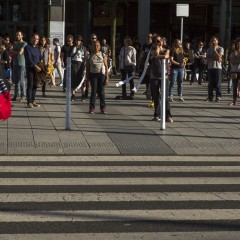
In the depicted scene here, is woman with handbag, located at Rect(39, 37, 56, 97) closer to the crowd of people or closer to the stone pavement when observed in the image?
the crowd of people

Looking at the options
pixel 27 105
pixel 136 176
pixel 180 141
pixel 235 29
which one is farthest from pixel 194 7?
pixel 136 176

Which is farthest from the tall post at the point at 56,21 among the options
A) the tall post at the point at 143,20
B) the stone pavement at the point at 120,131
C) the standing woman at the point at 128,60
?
the tall post at the point at 143,20

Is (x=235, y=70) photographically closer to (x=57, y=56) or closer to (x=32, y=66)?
(x=32, y=66)

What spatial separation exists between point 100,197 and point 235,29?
41.1 m

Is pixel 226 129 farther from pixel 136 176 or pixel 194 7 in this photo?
pixel 194 7

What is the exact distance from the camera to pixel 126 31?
4922cm

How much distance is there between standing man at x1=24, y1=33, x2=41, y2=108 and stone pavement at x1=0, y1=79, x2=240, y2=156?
405 millimetres

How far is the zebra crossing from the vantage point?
25.1ft

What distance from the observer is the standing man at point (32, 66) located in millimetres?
19312

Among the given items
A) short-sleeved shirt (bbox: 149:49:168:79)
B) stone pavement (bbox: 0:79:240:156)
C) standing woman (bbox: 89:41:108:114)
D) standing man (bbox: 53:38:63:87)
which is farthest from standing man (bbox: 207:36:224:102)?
standing man (bbox: 53:38:63:87)

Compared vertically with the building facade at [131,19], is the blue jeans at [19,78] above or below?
below

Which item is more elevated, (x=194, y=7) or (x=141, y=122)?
(x=194, y=7)

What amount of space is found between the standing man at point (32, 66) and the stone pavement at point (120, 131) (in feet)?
1.33

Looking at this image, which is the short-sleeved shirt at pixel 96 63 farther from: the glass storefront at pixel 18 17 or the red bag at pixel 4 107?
the glass storefront at pixel 18 17
